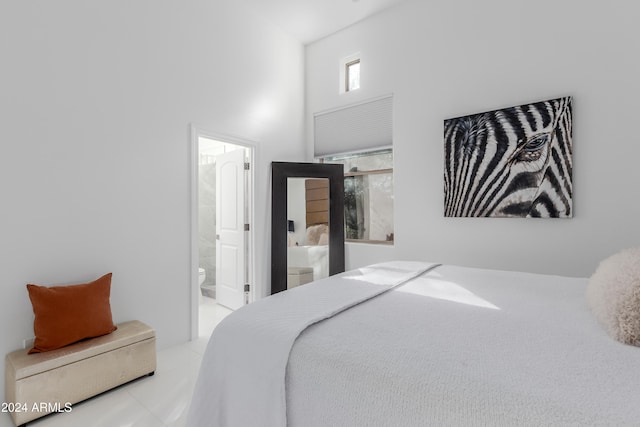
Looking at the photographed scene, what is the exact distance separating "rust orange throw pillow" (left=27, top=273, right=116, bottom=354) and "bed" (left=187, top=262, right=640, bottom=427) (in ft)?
4.21

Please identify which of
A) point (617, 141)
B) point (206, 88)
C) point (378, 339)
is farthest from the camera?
point (206, 88)

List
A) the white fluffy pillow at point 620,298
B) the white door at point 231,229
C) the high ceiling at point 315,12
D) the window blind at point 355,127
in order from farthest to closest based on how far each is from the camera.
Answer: the white door at point 231,229 < the window blind at point 355,127 < the high ceiling at point 315,12 < the white fluffy pillow at point 620,298

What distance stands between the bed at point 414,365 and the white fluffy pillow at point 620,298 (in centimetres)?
5

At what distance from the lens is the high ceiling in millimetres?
3357

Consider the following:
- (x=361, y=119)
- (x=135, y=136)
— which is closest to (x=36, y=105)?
(x=135, y=136)

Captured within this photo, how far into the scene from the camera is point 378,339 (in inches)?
40.8

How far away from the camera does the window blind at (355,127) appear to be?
353cm

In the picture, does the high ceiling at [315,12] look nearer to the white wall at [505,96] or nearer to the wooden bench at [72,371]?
the white wall at [505,96]

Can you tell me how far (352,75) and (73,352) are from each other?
3796mm

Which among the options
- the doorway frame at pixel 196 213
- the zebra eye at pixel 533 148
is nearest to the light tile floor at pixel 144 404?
the doorway frame at pixel 196 213

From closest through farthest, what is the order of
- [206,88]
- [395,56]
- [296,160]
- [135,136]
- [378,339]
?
[378,339] → [135,136] → [206,88] → [395,56] → [296,160]

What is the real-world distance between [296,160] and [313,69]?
124 cm

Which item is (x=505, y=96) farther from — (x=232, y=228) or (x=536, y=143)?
A: (x=232, y=228)

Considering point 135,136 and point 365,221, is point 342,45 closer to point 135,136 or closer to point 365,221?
point 365,221
